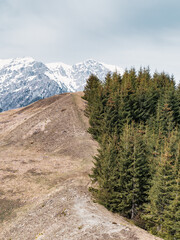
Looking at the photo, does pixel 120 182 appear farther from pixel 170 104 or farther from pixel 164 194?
pixel 170 104

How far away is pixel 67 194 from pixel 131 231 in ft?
41.2

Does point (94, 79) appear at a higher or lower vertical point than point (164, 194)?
higher

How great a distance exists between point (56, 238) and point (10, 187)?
1747cm

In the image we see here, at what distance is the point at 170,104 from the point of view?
5394 cm

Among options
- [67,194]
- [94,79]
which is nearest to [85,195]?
[67,194]

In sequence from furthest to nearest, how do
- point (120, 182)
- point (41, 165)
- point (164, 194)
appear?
point (41, 165)
point (120, 182)
point (164, 194)

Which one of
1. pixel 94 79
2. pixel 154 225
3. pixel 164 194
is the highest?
pixel 94 79

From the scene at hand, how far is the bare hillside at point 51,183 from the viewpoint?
63.3ft

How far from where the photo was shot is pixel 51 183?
32.7 meters

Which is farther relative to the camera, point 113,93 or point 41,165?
point 113,93

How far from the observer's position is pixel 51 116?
6612 centimetres

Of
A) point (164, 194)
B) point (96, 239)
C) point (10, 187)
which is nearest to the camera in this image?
point (96, 239)

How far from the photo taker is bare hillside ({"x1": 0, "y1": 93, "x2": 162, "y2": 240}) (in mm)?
19281

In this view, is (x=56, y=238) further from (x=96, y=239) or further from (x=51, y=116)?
(x=51, y=116)
